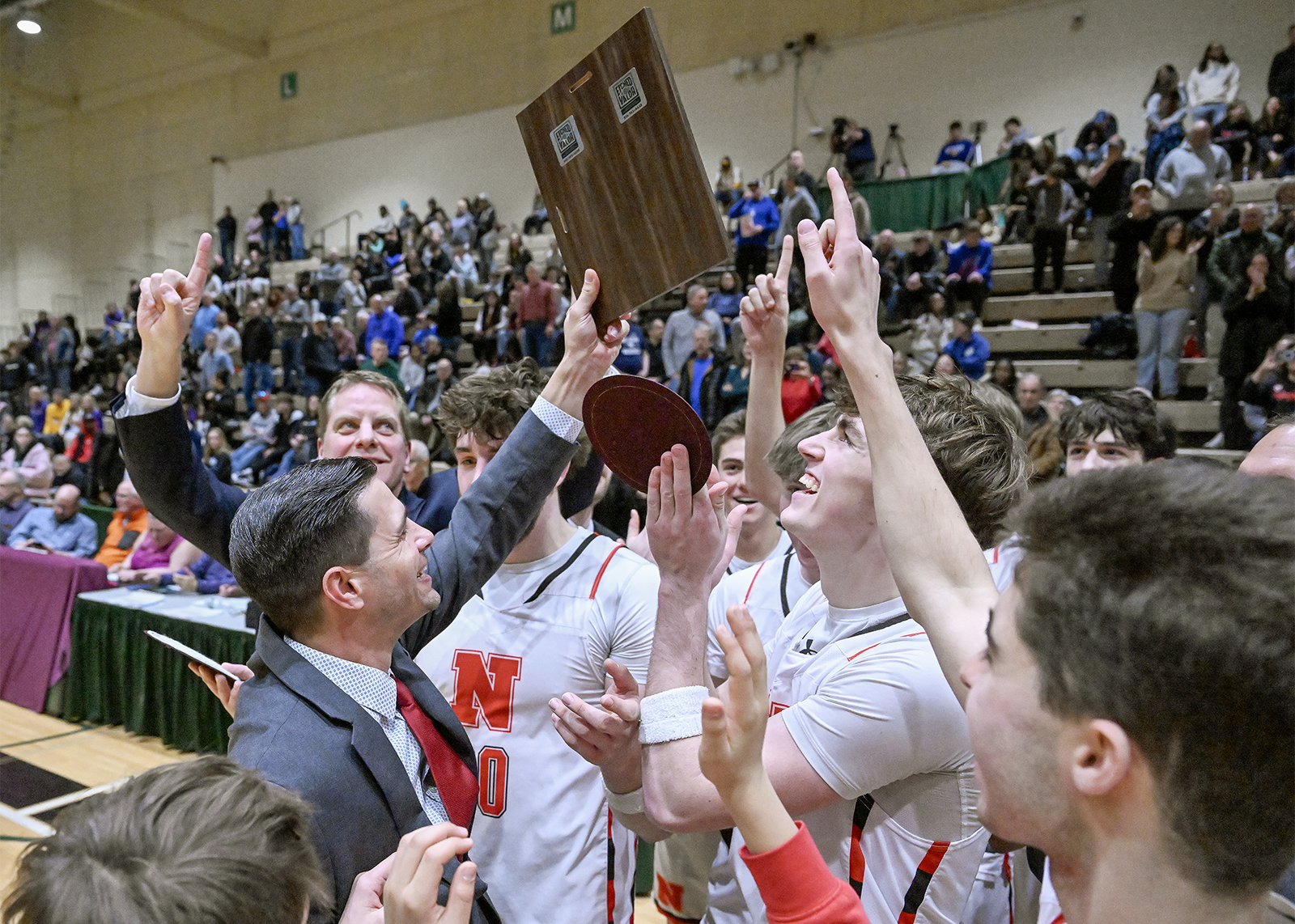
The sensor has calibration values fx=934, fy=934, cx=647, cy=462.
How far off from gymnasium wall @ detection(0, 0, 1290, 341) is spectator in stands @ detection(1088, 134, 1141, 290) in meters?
3.05

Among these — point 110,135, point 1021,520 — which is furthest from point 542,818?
point 110,135

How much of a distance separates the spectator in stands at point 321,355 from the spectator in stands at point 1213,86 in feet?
35.6

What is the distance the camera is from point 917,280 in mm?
9602

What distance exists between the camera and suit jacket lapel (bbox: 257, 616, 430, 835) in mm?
1288

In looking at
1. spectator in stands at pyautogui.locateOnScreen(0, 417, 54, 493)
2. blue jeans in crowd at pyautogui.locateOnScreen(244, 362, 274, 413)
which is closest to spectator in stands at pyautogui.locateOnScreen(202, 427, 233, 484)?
spectator in stands at pyautogui.locateOnScreen(0, 417, 54, 493)

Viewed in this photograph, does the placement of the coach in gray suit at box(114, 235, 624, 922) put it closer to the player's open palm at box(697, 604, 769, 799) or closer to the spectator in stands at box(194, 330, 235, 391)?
the player's open palm at box(697, 604, 769, 799)

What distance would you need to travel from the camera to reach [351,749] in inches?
50.4

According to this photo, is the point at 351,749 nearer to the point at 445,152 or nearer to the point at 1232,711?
the point at 1232,711

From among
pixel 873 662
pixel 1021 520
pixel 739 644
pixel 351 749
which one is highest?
pixel 1021 520

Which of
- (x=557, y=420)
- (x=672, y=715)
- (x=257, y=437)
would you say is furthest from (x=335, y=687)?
(x=257, y=437)

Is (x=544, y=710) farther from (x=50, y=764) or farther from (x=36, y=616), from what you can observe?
(x=36, y=616)

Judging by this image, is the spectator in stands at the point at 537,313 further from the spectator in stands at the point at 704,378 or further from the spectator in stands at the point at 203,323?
the spectator in stands at the point at 203,323

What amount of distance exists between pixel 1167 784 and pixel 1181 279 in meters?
8.53

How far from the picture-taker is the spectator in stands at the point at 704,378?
852cm
